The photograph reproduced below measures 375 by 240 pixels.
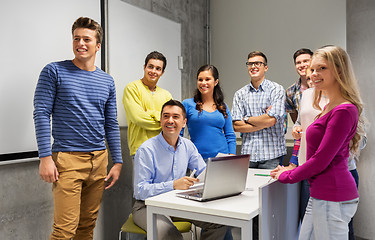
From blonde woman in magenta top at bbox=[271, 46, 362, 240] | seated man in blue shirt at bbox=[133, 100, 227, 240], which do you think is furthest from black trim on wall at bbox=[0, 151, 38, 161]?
blonde woman in magenta top at bbox=[271, 46, 362, 240]

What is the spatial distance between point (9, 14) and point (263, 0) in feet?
10.5

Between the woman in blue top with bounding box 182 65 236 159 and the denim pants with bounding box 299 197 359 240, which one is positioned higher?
the woman in blue top with bounding box 182 65 236 159

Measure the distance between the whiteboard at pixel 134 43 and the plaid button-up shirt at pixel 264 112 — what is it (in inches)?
43.1

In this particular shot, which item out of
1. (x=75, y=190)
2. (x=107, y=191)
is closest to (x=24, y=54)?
(x=75, y=190)

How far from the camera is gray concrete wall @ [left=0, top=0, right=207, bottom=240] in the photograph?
2.28m

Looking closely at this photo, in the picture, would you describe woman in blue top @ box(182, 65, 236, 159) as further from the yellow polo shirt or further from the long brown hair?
the yellow polo shirt

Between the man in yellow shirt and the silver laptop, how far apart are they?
0.96 m

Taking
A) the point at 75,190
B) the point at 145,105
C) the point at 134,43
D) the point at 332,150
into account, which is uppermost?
the point at 134,43

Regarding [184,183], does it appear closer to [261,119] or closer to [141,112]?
[141,112]

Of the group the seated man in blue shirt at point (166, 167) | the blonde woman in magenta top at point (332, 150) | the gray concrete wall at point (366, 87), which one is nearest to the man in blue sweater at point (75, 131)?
the seated man in blue shirt at point (166, 167)

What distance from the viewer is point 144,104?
9.04ft

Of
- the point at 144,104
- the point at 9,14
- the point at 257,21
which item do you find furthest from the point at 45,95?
the point at 257,21

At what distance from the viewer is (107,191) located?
10.1 feet

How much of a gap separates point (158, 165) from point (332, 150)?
3.31 ft
